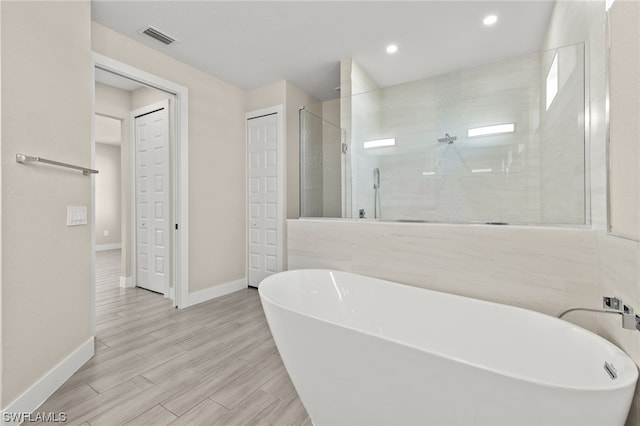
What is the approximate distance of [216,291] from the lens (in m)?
3.35

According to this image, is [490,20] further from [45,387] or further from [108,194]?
[108,194]

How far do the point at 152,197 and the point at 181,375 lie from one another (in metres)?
2.43

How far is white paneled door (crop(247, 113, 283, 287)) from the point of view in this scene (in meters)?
3.53

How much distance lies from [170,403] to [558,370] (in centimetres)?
192

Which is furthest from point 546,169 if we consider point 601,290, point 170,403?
point 170,403

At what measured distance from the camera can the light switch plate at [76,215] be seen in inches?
71.5

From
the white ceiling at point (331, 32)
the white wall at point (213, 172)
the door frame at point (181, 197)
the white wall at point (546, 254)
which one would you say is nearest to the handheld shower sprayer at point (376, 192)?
the white wall at point (546, 254)

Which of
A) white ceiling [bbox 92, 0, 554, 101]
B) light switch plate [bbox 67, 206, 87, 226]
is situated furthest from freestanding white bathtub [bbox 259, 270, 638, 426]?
white ceiling [bbox 92, 0, 554, 101]

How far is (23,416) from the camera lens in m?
1.38

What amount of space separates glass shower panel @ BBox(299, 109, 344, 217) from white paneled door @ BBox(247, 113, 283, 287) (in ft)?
1.94

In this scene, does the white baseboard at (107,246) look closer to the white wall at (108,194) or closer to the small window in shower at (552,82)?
the white wall at (108,194)

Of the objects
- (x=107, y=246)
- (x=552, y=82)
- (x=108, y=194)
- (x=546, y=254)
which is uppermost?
(x=552, y=82)

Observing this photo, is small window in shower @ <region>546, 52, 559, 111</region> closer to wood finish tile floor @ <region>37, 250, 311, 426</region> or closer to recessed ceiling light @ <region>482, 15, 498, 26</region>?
recessed ceiling light @ <region>482, 15, 498, 26</region>

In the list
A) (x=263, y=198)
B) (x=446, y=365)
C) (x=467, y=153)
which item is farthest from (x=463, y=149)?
(x=263, y=198)
